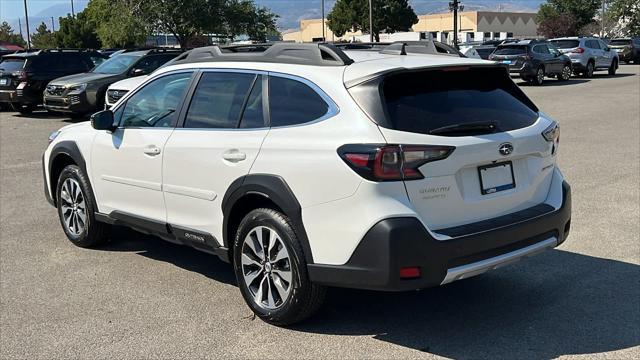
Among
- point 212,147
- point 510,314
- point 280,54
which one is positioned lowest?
point 510,314

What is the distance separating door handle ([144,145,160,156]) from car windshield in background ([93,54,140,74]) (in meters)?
12.0

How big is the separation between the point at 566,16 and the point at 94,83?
7129 centimetres

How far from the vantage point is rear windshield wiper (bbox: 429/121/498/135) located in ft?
12.9

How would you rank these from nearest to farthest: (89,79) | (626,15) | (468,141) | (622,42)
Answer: (468,141), (89,79), (622,42), (626,15)

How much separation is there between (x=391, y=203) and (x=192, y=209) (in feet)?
5.71

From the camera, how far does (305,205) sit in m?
4.00

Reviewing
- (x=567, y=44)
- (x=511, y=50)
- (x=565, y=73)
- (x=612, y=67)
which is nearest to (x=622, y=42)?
(x=612, y=67)

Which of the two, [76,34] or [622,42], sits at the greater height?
[76,34]

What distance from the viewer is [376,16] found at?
69.1 meters

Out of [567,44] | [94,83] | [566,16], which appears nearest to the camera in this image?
[94,83]

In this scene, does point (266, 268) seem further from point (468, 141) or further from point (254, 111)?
point (468, 141)

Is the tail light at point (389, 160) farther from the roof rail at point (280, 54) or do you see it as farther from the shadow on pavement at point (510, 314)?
the shadow on pavement at point (510, 314)

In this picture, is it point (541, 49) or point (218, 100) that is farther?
point (541, 49)

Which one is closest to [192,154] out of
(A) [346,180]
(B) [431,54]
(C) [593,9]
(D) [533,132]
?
(A) [346,180]
